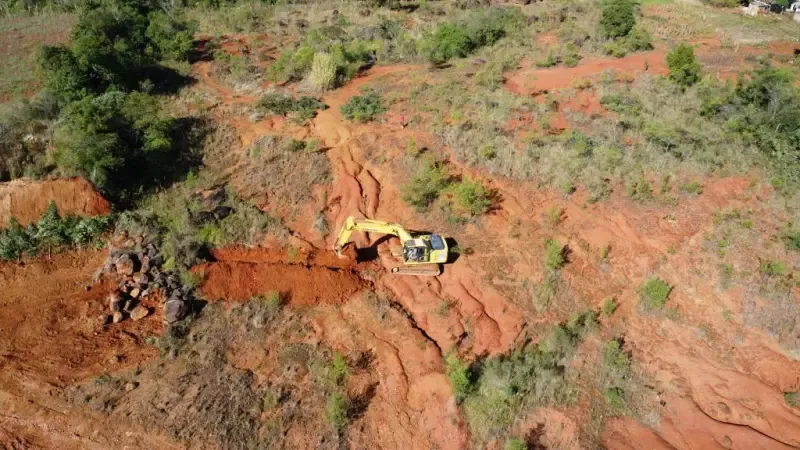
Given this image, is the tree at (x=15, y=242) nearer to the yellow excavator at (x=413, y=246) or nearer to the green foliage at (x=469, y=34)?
the yellow excavator at (x=413, y=246)

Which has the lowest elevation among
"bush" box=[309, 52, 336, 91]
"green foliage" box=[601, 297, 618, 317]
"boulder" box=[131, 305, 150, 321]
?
"green foliage" box=[601, 297, 618, 317]

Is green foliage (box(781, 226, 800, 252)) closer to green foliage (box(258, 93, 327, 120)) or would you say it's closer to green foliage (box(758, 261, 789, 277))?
green foliage (box(758, 261, 789, 277))

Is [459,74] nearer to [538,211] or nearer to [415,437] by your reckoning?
[538,211]

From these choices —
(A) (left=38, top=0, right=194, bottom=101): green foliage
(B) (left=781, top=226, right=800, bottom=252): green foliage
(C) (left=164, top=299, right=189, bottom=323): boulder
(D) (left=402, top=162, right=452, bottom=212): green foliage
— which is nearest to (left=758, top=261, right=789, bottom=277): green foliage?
(B) (left=781, top=226, right=800, bottom=252): green foliage

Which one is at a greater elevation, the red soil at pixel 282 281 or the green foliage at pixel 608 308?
the red soil at pixel 282 281

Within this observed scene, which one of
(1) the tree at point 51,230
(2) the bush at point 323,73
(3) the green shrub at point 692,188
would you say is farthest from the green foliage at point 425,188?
(1) the tree at point 51,230
